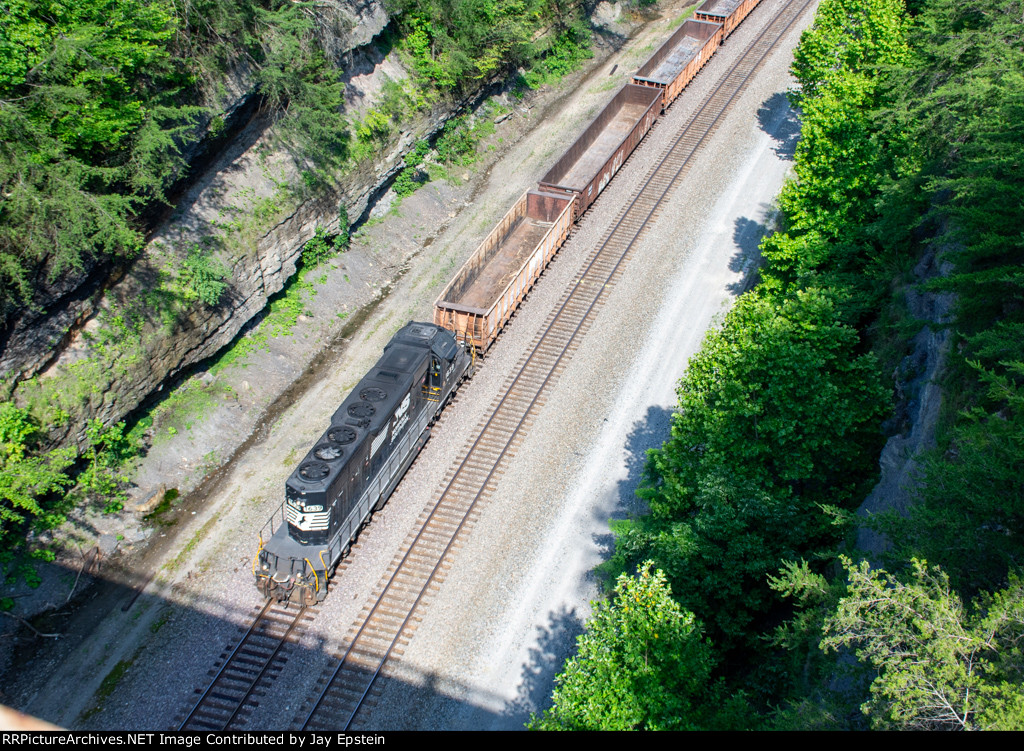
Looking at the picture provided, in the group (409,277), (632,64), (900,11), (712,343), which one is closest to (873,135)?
(900,11)

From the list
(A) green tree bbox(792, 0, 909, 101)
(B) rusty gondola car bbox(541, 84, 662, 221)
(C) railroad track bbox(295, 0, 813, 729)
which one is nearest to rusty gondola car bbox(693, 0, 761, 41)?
(B) rusty gondola car bbox(541, 84, 662, 221)

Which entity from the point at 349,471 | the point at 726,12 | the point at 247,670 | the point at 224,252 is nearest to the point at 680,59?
the point at 726,12

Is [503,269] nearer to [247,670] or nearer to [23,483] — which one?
[247,670]

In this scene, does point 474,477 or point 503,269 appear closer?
point 474,477

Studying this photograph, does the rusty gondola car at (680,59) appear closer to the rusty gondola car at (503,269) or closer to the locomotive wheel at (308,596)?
the rusty gondola car at (503,269)

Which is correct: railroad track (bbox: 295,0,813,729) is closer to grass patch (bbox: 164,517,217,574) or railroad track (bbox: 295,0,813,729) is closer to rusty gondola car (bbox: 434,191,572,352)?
rusty gondola car (bbox: 434,191,572,352)
